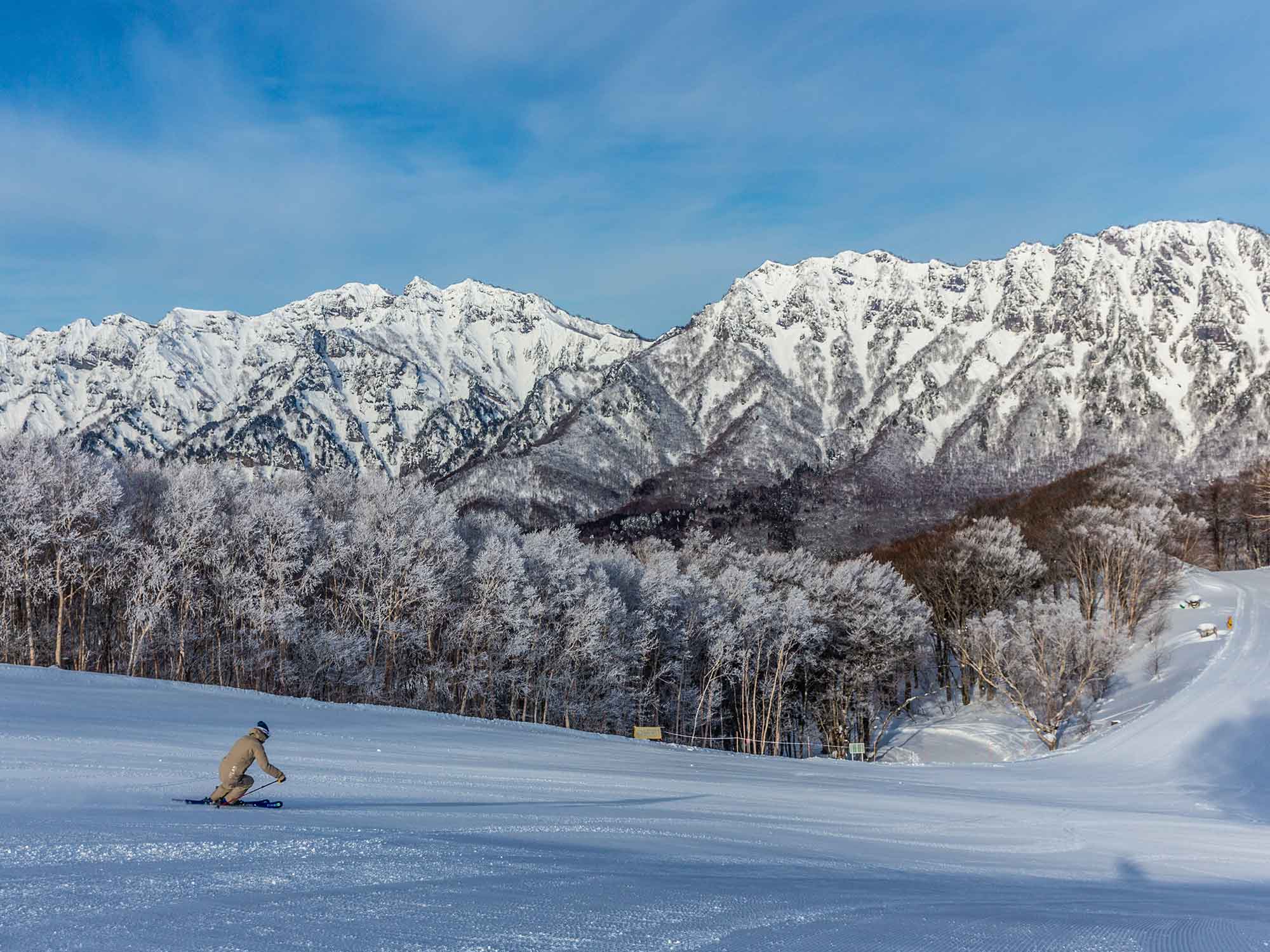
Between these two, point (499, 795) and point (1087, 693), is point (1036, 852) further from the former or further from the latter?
point (1087, 693)

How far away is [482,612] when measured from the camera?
200ft

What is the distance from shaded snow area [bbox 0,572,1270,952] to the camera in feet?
27.1

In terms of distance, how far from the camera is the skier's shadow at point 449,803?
49.9 ft

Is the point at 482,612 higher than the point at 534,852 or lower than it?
higher

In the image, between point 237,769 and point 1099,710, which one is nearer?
point 237,769

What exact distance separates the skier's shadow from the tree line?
123 feet

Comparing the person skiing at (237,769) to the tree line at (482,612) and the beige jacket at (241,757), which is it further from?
the tree line at (482,612)

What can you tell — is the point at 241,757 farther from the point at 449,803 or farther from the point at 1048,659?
the point at 1048,659

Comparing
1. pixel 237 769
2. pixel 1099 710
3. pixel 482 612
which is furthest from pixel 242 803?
pixel 1099 710

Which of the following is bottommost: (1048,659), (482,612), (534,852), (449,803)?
(449,803)

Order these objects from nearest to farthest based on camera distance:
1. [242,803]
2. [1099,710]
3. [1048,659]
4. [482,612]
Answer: [242,803]
[482,612]
[1048,659]
[1099,710]

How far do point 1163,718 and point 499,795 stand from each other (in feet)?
168

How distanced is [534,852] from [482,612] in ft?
163

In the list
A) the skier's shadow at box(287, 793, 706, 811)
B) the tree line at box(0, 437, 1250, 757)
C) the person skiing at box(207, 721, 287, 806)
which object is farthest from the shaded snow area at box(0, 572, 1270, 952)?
the tree line at box(0, 437, 1250, 757)
